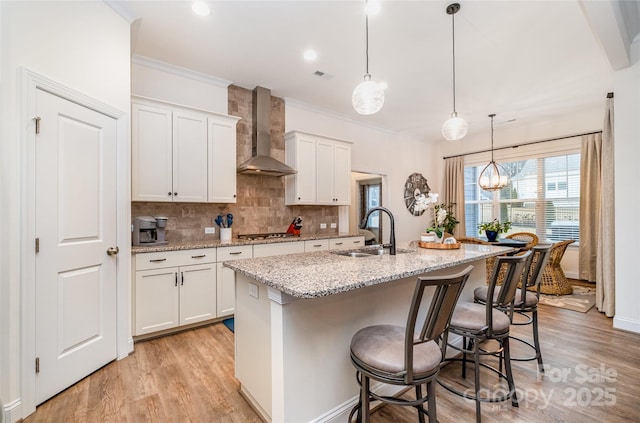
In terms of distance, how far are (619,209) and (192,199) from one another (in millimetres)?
4700

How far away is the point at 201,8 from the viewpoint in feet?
7.95

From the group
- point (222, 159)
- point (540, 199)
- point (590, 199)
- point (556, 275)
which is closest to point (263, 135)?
point (222, 159)

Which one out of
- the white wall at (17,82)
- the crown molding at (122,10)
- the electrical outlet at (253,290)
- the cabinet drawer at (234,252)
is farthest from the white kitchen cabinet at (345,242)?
the crown molding at (122,10)

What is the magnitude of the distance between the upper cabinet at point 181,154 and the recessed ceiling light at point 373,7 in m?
1.95

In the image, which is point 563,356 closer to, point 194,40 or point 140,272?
point 140,272

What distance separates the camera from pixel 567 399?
6.34 ft

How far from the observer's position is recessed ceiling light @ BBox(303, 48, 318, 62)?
311 centimetres

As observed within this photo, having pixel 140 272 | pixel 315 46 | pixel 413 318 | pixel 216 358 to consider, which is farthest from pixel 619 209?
pixel 140 272

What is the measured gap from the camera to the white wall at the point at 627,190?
9.77 feet

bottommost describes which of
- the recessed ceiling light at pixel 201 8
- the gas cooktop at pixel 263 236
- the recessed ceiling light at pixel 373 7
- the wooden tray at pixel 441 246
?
the gas cooktop at pixel 263 236

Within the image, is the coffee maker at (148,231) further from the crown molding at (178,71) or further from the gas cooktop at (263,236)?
the crown molding at (178,71)

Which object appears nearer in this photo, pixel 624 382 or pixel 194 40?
pixel 624 382

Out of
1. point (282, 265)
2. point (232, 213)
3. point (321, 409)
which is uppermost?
point (232, 213)

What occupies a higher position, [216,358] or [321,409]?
[321,409]
